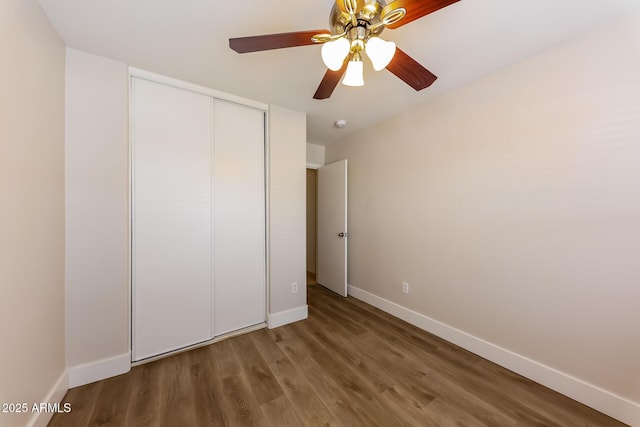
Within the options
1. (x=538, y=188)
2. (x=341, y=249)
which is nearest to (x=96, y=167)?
(x=341, y=249)

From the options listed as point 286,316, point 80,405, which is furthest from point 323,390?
point 80,405

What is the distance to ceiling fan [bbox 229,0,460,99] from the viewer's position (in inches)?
36.7

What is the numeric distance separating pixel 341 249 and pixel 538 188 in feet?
7.05

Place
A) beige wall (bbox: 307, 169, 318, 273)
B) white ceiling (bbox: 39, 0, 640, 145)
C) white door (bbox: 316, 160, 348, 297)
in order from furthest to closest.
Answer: beige wall (bbox: 307, 169, 318, 273) < white door (bbox: 316, 160, 348, 297) < white ceiling (bbox: 39, 0, 640, 145)

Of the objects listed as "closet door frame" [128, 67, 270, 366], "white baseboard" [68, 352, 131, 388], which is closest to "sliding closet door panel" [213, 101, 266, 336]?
"closet door frame" [128, 67, 270, 366]

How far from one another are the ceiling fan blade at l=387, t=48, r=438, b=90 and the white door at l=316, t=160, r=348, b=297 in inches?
67.1

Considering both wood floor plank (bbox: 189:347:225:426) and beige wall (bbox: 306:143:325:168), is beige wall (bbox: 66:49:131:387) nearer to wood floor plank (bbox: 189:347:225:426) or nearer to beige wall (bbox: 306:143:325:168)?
wood floor plank (bbox: 189:347:225:426)

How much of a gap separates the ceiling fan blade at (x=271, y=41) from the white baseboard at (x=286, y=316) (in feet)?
7.53

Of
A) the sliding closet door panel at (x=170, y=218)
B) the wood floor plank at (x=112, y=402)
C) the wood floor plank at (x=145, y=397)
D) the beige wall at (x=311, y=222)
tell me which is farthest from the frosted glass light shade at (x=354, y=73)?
the beige wall at (x=311, y=222)

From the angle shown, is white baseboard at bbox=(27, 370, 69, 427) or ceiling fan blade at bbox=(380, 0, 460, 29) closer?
ceiling fan blade at bbox=(380, 0, 460, 29)

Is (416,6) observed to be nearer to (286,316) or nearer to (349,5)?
(349,5)

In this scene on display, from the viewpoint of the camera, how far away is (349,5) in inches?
36.6

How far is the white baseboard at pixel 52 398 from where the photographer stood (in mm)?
1192

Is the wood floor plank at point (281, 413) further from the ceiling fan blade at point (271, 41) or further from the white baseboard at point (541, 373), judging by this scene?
the ceiling fan blade at point (271, 41)
